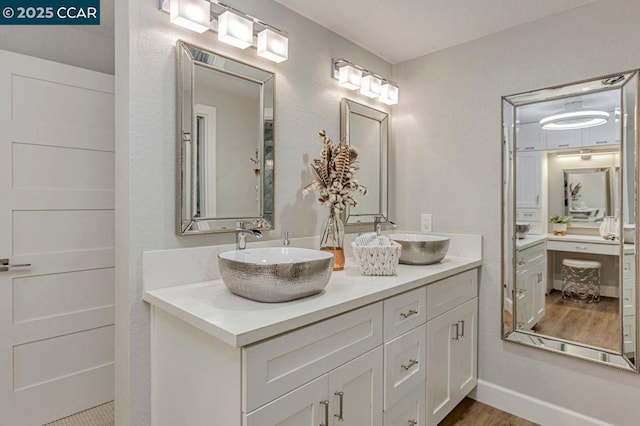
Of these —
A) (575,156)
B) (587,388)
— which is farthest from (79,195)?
(587,388)

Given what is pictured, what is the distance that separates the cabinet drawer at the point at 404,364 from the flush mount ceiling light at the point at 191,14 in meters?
1.48

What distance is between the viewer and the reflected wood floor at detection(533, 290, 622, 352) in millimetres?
1781

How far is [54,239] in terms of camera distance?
6.46 feet

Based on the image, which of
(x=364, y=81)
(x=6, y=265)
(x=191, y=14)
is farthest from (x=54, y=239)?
(x=364, y=81)

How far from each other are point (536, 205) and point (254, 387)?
179cm

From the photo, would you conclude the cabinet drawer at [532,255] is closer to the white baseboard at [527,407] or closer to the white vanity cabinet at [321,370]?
the white vanity cabinet at [321,370]

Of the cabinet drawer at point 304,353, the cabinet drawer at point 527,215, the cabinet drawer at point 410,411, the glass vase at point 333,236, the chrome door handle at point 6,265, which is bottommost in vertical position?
the cabinet drawer at point 410,411

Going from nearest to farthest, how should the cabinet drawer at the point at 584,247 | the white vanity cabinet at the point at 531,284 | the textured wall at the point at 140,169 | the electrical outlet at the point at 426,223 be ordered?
the textured wall at the point at 140,169 < the cabinet drawer at the point at 584,247 < the white vanity cabinet at the point at 531,284 < the electrical outlet at the point at 426,223

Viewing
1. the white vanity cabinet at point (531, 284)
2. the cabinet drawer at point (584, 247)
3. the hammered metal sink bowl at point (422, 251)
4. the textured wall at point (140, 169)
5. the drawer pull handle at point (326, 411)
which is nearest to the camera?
the drawer pull handle at point (326, 411)

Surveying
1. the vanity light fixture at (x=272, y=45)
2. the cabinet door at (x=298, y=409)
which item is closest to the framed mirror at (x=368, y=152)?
the vanity light fixture at (x=272, y=45)

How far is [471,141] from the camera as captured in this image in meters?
2.21

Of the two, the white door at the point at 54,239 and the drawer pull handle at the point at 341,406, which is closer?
the drawer pull handle at the point at 341,406

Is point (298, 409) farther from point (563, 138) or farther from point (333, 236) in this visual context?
point (563, 138)

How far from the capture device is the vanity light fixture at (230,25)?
1.40 metres
